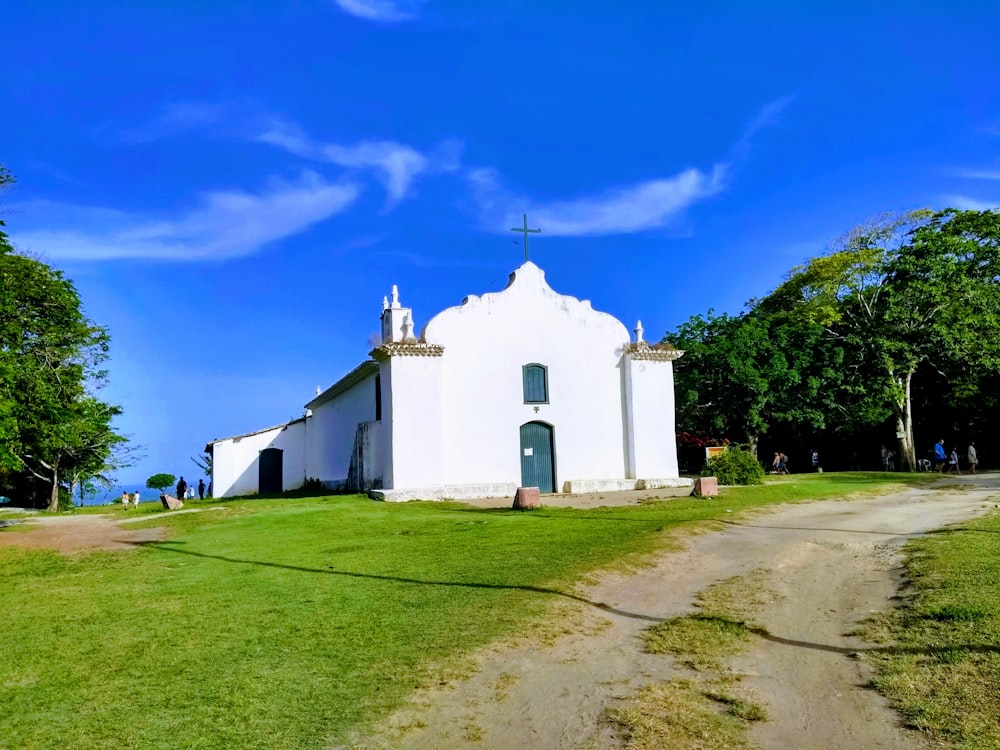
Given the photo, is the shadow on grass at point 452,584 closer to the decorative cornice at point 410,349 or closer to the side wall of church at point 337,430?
the decorative cornice at point 410,349

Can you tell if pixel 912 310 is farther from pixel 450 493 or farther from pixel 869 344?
pixel 450 493

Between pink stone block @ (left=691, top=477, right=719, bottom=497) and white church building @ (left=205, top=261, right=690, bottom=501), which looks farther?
white church building @ (left=205, top=261, right=690, bottom=501)

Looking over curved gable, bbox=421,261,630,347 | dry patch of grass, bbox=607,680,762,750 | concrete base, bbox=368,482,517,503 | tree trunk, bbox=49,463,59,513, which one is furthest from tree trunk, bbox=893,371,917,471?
tree trunk, bbox=49,463,59,513

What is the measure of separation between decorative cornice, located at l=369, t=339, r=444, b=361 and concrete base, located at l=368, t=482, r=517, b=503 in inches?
154

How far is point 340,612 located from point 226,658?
1582mm

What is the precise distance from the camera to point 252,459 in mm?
35469

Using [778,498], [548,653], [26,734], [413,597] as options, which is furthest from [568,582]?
[778,498]

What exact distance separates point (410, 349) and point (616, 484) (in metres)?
7.78

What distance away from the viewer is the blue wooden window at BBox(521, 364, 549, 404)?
24.1 metres

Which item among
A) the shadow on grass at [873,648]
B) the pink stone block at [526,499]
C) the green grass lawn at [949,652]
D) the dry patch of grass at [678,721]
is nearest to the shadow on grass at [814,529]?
the green grass lawn at [949,652]

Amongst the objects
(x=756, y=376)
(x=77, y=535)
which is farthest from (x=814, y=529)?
(x=756, y=376)

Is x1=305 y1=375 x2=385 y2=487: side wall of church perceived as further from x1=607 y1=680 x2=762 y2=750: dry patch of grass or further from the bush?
x1=607 y1=680 x2=762 y2=750: dry patch of grass

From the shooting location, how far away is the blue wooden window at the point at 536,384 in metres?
24.1

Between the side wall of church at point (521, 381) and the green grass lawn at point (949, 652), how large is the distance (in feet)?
49.7
